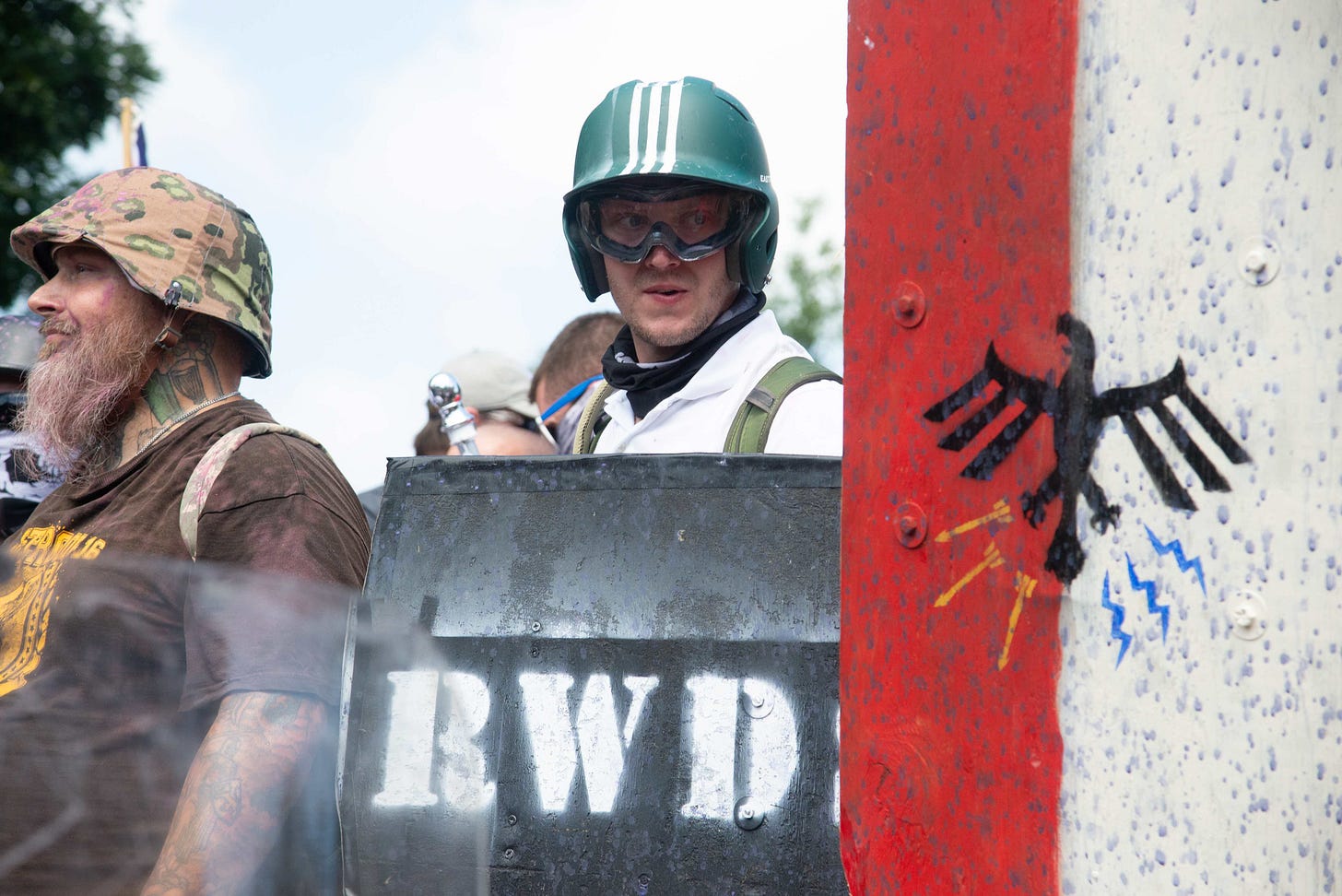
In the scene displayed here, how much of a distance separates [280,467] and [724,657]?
3.59 ft

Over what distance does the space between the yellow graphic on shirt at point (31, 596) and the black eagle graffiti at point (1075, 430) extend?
1769 millimetres

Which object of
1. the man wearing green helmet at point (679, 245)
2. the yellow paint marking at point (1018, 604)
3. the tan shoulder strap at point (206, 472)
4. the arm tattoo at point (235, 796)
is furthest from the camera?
the man wearing green helmet at point (679, 245)

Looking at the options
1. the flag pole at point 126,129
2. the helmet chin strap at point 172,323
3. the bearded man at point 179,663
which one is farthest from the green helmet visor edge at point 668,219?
the flag pole at point 126,129

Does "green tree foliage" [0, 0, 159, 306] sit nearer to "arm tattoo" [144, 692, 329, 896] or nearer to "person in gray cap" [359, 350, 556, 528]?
"person in gray cap" [359, 350, 556, 528]

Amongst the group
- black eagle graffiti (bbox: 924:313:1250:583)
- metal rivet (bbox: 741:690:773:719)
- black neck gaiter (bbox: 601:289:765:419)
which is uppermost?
black neck gaiter (bbox: 601:289:765:419)

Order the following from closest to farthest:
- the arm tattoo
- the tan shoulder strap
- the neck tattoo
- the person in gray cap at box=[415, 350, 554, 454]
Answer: the arm tattoo → the tan shoulder strap → the neck tattoo → the person in gray cap at box=[415, 350, 554, 454]

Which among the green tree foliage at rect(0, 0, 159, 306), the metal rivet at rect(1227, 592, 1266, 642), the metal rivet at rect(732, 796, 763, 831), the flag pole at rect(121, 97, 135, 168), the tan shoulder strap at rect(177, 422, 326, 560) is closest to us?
the metal rivet at rect(1227, 592, 1266, 642)

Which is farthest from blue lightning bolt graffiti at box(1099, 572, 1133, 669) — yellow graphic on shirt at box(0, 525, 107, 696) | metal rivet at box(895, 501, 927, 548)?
yellow graphic on shirt at box(0, 525, 107, 696)

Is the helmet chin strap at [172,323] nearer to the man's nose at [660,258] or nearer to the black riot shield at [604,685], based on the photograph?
the man's nose at [660,258]

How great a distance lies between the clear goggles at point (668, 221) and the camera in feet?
8.16

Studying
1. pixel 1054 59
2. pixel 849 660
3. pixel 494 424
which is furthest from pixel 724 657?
pixel 494 424

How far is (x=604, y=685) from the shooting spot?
167 cm

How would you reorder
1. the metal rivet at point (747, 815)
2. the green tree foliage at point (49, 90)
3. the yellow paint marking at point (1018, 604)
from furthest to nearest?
the green tree foliage at point (49, 90), the metal rivet at point (747, 815), the yellow paint marking at point (1018, 604)

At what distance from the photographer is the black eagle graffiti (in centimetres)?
111
